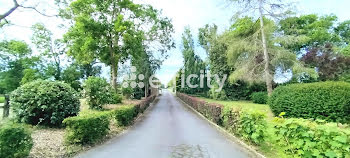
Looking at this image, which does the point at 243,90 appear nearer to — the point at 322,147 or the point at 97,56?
the point at 97,56

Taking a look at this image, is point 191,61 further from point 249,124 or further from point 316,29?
point 249,124

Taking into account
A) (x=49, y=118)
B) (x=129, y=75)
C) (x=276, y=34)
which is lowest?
(x=49, y=118)

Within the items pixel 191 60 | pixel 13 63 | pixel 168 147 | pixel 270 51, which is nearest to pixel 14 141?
pixel 168 147

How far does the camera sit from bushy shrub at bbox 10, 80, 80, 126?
23.5ft

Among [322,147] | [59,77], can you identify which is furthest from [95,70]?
[322,147]

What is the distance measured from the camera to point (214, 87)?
27.1 metres

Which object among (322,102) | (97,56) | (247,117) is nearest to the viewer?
(247,117)

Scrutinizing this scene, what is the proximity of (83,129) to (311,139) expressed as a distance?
17.9ft

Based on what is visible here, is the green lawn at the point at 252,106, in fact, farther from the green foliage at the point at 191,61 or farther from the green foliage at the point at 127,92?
the green foliage at the point at 191,61

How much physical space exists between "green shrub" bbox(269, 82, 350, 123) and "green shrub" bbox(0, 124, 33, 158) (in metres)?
11.7

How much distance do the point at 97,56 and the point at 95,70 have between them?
1114 inches

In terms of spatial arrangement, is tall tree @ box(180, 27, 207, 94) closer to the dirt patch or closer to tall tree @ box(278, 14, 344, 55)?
tall tree @ box(278, 14, 344, 55)

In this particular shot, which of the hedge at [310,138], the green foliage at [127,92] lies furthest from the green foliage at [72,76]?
the hedge at [310,138]

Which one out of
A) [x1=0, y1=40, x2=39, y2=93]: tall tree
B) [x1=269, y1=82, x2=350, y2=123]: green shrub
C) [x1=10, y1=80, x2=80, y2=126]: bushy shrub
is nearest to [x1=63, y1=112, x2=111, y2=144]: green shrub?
[x1=10, y1=80, x2=80, y2=126]: bushy shrub
